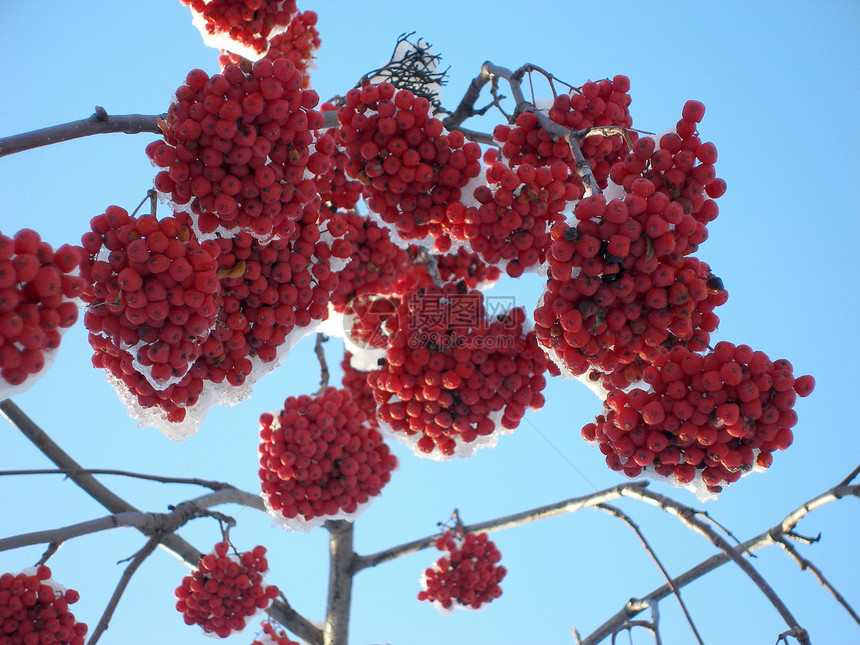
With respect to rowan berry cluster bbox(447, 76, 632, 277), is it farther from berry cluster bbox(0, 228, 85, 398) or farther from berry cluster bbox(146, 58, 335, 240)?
berry cluster bbox(0, 228, 85, 398)

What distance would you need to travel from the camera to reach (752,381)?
154 cm

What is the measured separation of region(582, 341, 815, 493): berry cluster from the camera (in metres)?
1.54

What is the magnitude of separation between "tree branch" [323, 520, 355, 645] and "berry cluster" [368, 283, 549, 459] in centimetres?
158

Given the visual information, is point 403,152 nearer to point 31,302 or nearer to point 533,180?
point 533,180

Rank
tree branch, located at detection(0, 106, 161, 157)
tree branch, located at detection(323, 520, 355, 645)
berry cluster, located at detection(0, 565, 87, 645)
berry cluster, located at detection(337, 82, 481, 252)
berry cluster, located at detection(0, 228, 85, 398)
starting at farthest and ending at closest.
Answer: tree branch, located at detection(323, 520, 355, 645) < berry cluster, located at detection(0, 565, 87, 645) < berry cluster, located at detection(337, 82, 481, 252) < tree branch, located at detection(0, 106, 161, 157) < berry cluster, located at detection(0, 228, 85, 398)

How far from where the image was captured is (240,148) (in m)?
1.59

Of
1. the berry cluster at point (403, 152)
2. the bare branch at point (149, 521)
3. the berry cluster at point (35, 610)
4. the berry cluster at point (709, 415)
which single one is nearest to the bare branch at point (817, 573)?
the berry cluster at point (709, 415)

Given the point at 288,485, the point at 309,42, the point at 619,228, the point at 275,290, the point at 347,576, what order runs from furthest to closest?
the point at 347,576, the point at 309,42, the point at 288,485, the point at 275,290, the point at 619,228

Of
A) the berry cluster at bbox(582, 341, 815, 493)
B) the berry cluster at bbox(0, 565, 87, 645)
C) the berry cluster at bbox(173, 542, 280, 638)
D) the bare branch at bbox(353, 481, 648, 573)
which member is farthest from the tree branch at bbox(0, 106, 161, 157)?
the bare branch at bbox(353, 481, 648, 573)

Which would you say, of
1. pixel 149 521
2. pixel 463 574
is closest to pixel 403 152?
pixel 149 521

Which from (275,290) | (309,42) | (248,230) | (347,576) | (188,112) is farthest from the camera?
(347,576)

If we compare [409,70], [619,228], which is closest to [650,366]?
[619,228]

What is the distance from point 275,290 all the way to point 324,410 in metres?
1.20

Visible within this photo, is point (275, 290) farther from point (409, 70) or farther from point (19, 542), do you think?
point (409, 70)
